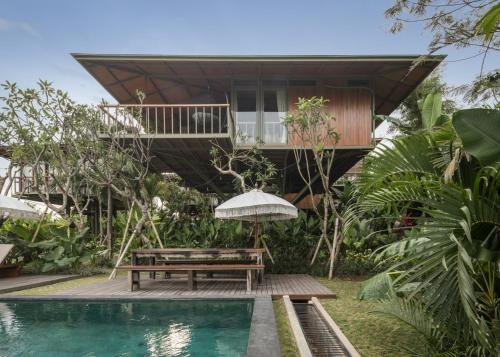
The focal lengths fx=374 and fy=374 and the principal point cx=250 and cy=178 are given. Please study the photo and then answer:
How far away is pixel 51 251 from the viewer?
10680 mm

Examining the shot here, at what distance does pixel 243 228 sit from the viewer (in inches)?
459

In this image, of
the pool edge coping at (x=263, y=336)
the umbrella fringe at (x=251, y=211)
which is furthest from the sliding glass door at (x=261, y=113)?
the pool edge coping at (x=263, y=336)

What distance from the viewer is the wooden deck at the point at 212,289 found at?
6.89 meters

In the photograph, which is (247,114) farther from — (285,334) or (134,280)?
(285,334)

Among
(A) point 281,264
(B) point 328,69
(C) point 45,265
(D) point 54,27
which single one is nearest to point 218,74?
(B) point 328,69

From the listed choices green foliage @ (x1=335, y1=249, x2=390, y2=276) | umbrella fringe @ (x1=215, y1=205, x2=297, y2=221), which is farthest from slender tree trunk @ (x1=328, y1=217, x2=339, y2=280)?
umbrella fringe @ (x1=215, y1=205, x2=297, y2=221)

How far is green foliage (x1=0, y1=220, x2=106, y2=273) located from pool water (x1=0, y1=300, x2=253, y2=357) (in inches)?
148

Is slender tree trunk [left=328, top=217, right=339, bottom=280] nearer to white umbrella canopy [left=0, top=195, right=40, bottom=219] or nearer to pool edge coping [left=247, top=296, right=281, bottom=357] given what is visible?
pool edge coping [left=247, top=296, right=281, bottom=357]

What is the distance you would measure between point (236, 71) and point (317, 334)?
9.01 m

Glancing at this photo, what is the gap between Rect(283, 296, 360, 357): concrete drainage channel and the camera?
3789 millimetres

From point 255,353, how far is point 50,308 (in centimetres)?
485

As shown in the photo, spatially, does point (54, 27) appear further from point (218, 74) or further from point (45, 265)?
point (45, 265)

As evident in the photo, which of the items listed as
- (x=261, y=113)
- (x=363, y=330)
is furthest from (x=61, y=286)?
(x=261, y=113)

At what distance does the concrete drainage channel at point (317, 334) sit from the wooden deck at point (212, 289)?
0.70m
